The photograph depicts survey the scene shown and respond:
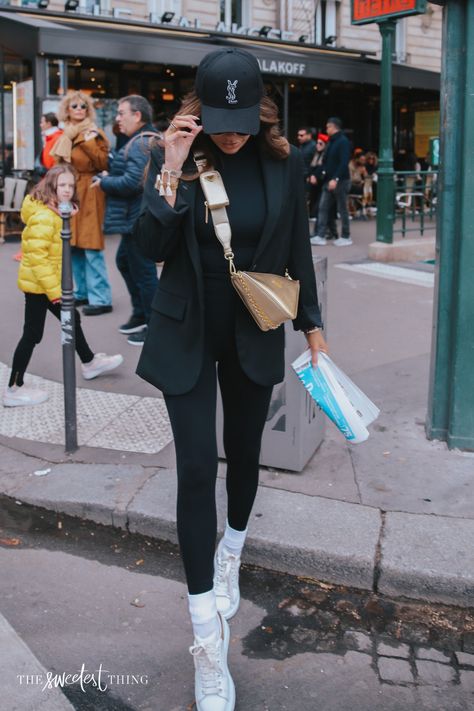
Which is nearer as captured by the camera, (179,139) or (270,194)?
(179,139)

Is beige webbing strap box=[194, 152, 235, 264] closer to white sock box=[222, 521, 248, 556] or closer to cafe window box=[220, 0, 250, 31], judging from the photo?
white sock box=[222, 521, 248, 556]

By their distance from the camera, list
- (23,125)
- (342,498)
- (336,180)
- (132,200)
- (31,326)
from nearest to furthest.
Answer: (342,498) < (31,326) < (132,200) < (336,180) < (23,125)

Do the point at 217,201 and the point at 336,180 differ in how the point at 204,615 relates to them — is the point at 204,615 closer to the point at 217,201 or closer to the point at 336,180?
the point at 217,201

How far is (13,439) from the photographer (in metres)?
5.03

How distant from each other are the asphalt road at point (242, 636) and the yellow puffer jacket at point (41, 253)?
197 centimetres

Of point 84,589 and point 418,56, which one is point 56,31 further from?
point 418,56

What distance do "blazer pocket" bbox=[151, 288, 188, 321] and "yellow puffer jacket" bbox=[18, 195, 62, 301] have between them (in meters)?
2.66

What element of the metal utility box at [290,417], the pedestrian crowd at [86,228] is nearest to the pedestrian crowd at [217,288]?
the metal utility box at [290,417]

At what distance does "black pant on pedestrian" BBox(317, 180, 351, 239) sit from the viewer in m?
12.7

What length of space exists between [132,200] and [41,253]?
2.04 metres

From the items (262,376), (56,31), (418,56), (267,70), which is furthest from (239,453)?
(418,56)

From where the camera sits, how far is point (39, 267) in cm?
532

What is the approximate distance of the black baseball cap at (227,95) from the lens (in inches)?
101

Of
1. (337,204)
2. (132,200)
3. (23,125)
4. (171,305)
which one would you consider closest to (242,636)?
(171,305)
